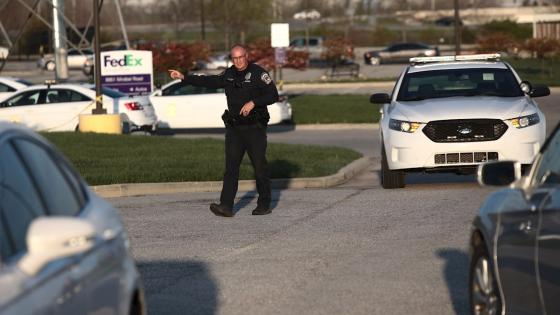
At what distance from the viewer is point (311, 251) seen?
1265 cm

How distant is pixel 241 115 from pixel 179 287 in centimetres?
501

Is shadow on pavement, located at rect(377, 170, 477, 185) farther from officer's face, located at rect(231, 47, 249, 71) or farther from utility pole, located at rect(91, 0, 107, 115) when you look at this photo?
utility pole, located at rect(91, 0, 107, 115)

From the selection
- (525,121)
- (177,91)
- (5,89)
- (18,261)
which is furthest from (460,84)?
(5,89)

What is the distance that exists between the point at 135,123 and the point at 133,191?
40.9ft

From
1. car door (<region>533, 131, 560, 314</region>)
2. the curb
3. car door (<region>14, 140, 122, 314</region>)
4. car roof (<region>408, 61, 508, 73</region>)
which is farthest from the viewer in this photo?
the curb

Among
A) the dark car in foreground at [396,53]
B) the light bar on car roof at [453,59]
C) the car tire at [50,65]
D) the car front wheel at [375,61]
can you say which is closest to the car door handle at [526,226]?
the light bar on car roof at [453,59]

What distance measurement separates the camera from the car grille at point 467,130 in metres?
18.0

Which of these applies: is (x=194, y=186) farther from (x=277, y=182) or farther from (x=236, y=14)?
(x=236, y=14)

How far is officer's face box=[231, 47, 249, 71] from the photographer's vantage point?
50.9ft

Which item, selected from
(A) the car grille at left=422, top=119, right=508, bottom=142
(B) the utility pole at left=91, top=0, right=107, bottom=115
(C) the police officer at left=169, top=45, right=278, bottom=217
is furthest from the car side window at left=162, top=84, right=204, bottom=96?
(C) the police officer at left=169, top=45, right=278, bottom=217

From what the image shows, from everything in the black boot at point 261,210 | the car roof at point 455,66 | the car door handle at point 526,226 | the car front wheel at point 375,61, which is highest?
the car door handle at point 526,226

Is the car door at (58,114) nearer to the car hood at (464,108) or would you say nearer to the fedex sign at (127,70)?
the fedex sign at (127,70)

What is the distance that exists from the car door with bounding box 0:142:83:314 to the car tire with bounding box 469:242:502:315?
120 inches

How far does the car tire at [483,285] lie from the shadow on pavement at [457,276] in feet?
3.74
